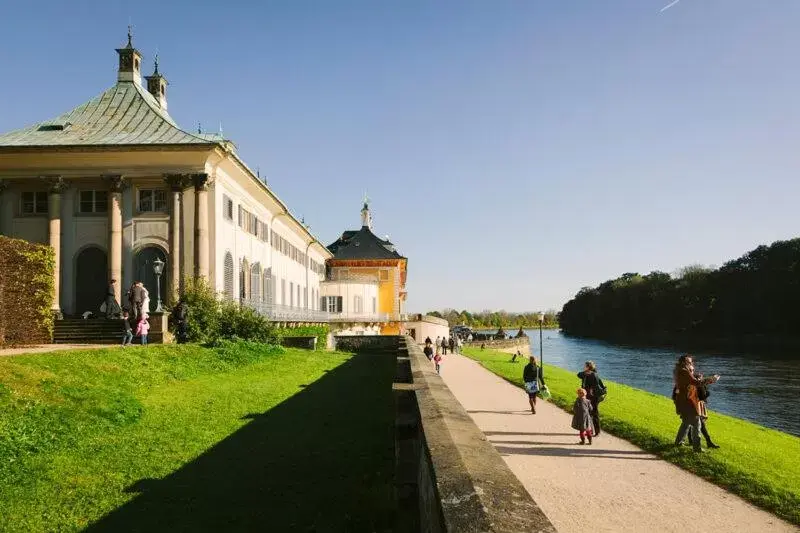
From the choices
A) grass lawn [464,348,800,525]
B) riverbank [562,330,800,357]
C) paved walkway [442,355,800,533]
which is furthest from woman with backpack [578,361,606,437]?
riverbank [562,330,800,357]

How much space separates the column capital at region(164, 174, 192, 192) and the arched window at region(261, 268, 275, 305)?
1100 cm

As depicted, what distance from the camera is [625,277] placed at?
504 ft

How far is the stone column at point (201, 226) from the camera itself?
28.9 m

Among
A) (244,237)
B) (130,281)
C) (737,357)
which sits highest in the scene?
(244,237)

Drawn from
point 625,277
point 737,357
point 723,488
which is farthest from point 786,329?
point 723,488

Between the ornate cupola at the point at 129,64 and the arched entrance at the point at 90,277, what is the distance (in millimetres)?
9558

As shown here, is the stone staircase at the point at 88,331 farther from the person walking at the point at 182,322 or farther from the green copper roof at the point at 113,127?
the green copper roof at the point at 113,127

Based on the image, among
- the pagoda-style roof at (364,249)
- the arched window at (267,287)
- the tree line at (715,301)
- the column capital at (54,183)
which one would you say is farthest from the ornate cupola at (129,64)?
the tree line at (715,301)

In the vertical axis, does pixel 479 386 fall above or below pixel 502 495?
below

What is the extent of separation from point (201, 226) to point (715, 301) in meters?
92.0

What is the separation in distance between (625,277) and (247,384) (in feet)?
480

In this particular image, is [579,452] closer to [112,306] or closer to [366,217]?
[112,306]

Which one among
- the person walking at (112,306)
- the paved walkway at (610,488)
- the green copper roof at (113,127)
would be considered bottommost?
the paved walkway at (610,488)

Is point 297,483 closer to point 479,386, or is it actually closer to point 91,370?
point 91,370
